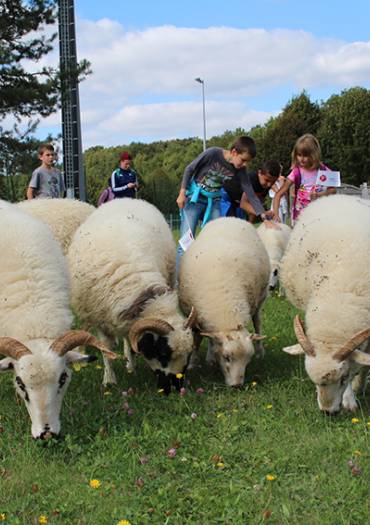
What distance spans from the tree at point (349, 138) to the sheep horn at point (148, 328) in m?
40.8

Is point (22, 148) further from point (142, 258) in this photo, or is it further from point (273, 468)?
point (273, 468)

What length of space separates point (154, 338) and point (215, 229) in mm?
1823

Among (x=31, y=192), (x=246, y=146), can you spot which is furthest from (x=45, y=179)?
(x=246, y=146)

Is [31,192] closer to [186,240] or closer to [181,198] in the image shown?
[181,198]

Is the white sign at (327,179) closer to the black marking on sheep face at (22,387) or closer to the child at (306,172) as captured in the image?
the child at (306,172)

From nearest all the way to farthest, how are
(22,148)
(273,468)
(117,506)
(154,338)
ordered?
(117,506) < (273,468) < (154,338) < (22,148)

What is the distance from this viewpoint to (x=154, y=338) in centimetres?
527

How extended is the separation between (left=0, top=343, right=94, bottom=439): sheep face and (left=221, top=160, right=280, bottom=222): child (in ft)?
13.1

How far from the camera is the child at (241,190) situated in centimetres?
768

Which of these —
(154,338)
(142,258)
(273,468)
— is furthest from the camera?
(142,258)

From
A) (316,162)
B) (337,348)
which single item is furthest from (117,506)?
(316,162)

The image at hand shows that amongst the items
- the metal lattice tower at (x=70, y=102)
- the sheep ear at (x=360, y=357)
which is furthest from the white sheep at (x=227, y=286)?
the metal lattice tower at (x=70, y=102)

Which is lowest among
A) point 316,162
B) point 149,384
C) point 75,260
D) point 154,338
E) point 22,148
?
point 149,384

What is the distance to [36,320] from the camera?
15.0 feet
